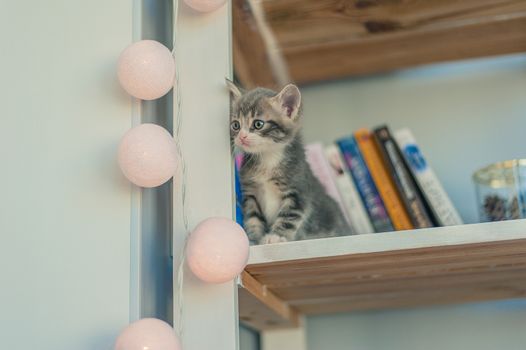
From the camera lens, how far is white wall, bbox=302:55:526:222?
130cm

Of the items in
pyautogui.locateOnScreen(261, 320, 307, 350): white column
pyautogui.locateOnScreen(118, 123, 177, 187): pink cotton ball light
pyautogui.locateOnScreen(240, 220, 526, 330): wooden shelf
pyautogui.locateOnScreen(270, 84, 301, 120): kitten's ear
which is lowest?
pyautogui.locateOnScreen(261, 320, 307, 350): white column

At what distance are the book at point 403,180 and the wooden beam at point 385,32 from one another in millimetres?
205

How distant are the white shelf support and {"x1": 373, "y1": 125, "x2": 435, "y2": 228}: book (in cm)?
38

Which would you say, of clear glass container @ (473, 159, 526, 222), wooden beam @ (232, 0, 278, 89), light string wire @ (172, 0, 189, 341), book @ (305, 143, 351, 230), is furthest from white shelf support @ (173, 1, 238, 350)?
clear glass container @ (473, 159, 526, 222)

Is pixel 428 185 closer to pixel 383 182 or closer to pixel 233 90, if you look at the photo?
pixel 383 182

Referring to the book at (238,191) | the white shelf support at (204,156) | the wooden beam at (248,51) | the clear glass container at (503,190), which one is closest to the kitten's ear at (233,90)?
the white shelf support at (204,156)

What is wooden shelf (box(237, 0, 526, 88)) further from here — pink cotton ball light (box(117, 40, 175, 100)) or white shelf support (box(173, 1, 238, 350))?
pink cotton ball light (box(117, 40, 175, 100))

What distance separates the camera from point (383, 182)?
1127 millimetres

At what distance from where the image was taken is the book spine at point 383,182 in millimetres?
1099

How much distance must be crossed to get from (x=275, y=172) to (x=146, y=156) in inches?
10.6

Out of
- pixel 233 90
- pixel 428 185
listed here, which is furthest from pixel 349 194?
pixel 233 90

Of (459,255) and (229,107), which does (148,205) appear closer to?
(229,107)

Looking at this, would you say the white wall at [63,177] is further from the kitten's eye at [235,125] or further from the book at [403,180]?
the book at [403,180]

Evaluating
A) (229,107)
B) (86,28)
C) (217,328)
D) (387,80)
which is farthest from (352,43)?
(217,328)
